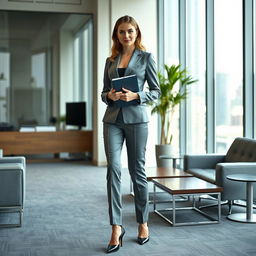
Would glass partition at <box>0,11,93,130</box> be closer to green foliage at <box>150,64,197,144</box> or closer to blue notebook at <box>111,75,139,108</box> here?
green foliage at <box>150,64,197,144</box>

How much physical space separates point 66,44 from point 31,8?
1.03m

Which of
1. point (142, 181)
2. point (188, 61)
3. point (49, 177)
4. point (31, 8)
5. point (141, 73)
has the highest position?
point (31, 8)

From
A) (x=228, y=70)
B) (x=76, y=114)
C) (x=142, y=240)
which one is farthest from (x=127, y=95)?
(x=76, y=114)

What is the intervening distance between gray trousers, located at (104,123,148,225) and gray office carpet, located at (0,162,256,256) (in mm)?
352

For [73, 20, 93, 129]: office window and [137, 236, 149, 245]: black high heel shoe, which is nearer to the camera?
[137, 236, 149, 245]: black high heel shoe

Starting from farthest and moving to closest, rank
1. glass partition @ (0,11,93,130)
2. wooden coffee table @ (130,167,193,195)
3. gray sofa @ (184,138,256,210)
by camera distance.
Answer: glass partition @ (0,11,93,130) < wooden coffee table @ (130,167,193,195) < gray sofa @ (184,138,256,210)

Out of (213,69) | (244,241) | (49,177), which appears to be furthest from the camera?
(49,177)

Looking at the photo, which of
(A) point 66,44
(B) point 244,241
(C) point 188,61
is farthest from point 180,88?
(B) point 244,241

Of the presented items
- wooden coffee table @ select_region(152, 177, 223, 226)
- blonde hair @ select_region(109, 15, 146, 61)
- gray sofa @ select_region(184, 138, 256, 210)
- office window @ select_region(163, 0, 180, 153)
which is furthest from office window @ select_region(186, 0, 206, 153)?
blonde hair @ select_region(109, 15, 146, 61)

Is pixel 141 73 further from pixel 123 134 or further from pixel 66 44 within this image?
pixel 66 44

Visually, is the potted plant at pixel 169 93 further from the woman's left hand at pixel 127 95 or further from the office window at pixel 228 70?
the woman's left hand at pixel 127 95

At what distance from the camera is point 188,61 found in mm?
8000

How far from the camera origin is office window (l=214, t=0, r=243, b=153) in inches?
248

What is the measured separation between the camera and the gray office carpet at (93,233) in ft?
11.6
